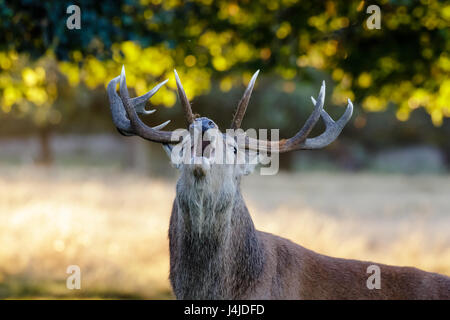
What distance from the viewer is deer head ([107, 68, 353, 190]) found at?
3445 millimetres

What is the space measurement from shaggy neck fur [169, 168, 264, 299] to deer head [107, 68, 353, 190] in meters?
0.09

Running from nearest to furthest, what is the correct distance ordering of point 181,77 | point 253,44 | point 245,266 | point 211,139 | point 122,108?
point 211,139
point 245,266
point 122,108
point 253,44
point 181,77

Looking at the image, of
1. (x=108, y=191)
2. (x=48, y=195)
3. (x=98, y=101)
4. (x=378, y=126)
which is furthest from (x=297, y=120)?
(x=48, y=195)

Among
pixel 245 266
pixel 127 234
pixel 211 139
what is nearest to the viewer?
pixel 211 139

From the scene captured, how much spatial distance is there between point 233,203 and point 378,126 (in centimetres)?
2725

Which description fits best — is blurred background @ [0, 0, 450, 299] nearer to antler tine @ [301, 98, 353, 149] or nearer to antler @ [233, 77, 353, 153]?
antler @ [233, 77, 353, 153]

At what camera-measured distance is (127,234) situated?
10.3m

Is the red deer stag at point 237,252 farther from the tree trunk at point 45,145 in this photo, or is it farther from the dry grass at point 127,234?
the tree trunk at point 45,145

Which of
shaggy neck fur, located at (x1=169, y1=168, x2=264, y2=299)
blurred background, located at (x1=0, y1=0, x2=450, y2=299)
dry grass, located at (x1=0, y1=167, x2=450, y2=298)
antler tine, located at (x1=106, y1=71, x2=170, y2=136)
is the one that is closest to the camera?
shaggy neck fur, located at (x1=169, y1=168, x2=264, y2=299)

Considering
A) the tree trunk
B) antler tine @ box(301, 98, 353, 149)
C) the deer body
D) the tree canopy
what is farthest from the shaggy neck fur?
the tree trunk

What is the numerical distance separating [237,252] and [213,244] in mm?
223

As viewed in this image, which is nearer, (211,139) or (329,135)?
(211,139)

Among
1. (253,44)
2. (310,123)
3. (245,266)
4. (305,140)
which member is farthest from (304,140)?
(253,44)

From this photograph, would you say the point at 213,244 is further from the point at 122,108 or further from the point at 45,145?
the point at 45,145
